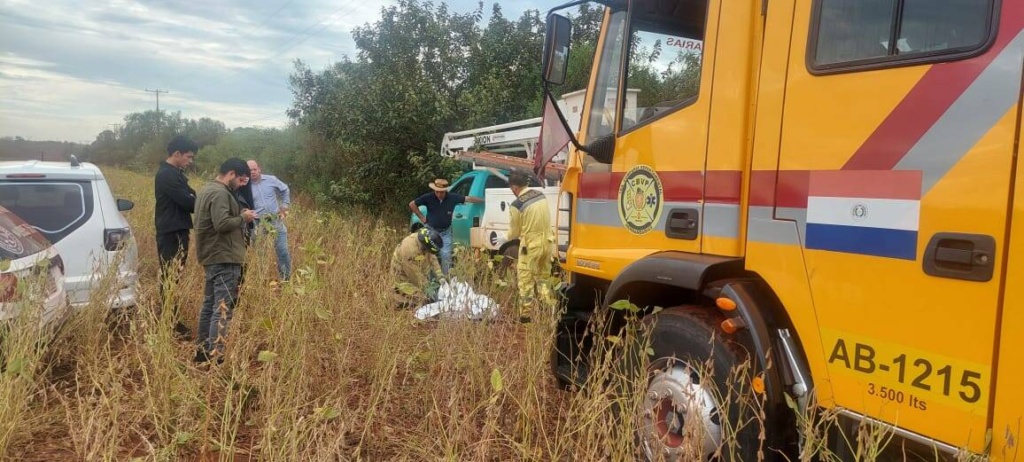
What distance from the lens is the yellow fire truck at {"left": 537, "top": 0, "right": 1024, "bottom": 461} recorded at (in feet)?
5.96

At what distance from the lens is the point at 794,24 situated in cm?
242

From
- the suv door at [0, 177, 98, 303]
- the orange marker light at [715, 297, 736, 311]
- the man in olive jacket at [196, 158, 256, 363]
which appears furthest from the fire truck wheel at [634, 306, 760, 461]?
the suv door at [0, 177, 98, 303]

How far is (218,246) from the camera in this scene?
4551 mm

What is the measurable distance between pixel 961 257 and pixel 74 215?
19.1ft

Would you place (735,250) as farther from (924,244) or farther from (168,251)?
(168,251)

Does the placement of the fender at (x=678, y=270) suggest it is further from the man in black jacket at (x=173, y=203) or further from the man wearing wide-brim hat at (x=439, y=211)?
the man wearing wide-brim hat at (x=439, y=211)

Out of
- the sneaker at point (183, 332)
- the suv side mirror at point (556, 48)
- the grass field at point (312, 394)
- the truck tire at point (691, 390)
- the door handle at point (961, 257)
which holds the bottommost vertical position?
the sneaker at point (183, 332)

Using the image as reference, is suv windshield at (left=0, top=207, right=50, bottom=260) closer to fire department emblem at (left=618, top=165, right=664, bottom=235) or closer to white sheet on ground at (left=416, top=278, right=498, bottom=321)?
white sheet on ground at (left=416, top=278, right=498, bottom=321)

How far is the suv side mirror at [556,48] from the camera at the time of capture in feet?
10.7

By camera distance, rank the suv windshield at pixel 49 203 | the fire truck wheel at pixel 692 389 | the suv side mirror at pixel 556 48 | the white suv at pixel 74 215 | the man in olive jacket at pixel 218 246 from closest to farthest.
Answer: the fire truck wheel at pixel 692 389 < the suv side mirror at pixel 556 48 < the man in olive jacket at pixel 218 246 < the white suv at pixel 74 215 < the suv windshield at pixel 49 203

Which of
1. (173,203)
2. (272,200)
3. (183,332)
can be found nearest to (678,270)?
(183,332)

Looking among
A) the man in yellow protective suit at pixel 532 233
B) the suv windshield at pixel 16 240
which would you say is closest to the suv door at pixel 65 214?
the suv windshield at pixel 16 240

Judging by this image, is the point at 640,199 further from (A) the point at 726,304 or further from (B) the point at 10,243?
(B) the point at 10,243

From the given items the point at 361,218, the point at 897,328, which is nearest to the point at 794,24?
the point at 897,328
